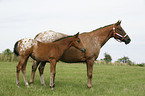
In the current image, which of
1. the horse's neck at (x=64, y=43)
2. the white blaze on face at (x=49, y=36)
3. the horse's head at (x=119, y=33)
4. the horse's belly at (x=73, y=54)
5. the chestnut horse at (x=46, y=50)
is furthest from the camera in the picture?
Result: the horse's head at (x=119, y=33)

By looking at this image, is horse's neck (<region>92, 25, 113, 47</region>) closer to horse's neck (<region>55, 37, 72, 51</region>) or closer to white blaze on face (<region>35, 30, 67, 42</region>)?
horse's neck (<region>55, 37, 72, 51</region>)

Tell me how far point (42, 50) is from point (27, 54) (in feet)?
2.31

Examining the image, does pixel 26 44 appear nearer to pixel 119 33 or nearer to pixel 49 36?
pixel 49 36

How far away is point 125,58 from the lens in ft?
200

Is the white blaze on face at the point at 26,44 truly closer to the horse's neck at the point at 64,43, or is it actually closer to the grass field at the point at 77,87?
the horse's neck at the point at 64,43

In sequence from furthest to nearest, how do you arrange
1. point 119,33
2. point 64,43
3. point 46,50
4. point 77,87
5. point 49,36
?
point 119,33 → point 49,36 → point 77,87 → point 64,43 → point 46,50

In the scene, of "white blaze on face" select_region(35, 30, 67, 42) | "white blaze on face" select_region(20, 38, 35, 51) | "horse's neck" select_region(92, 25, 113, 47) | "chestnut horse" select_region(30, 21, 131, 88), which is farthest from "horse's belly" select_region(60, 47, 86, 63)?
"white blaze on face" select_region(20, 38, 35, 51)

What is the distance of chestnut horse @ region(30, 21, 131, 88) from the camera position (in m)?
8.03

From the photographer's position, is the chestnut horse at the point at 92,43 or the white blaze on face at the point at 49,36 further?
the white blaze on face at the point at 49,36

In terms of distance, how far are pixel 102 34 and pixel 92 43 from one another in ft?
2.82

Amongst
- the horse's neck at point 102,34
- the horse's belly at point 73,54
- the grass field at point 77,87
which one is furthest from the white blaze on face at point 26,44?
the horse's neck at point 102,34

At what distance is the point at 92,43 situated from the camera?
8250mm

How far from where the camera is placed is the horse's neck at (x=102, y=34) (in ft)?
28.1

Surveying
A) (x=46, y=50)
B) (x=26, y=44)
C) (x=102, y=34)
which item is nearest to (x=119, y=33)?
(x=102, y=34)
